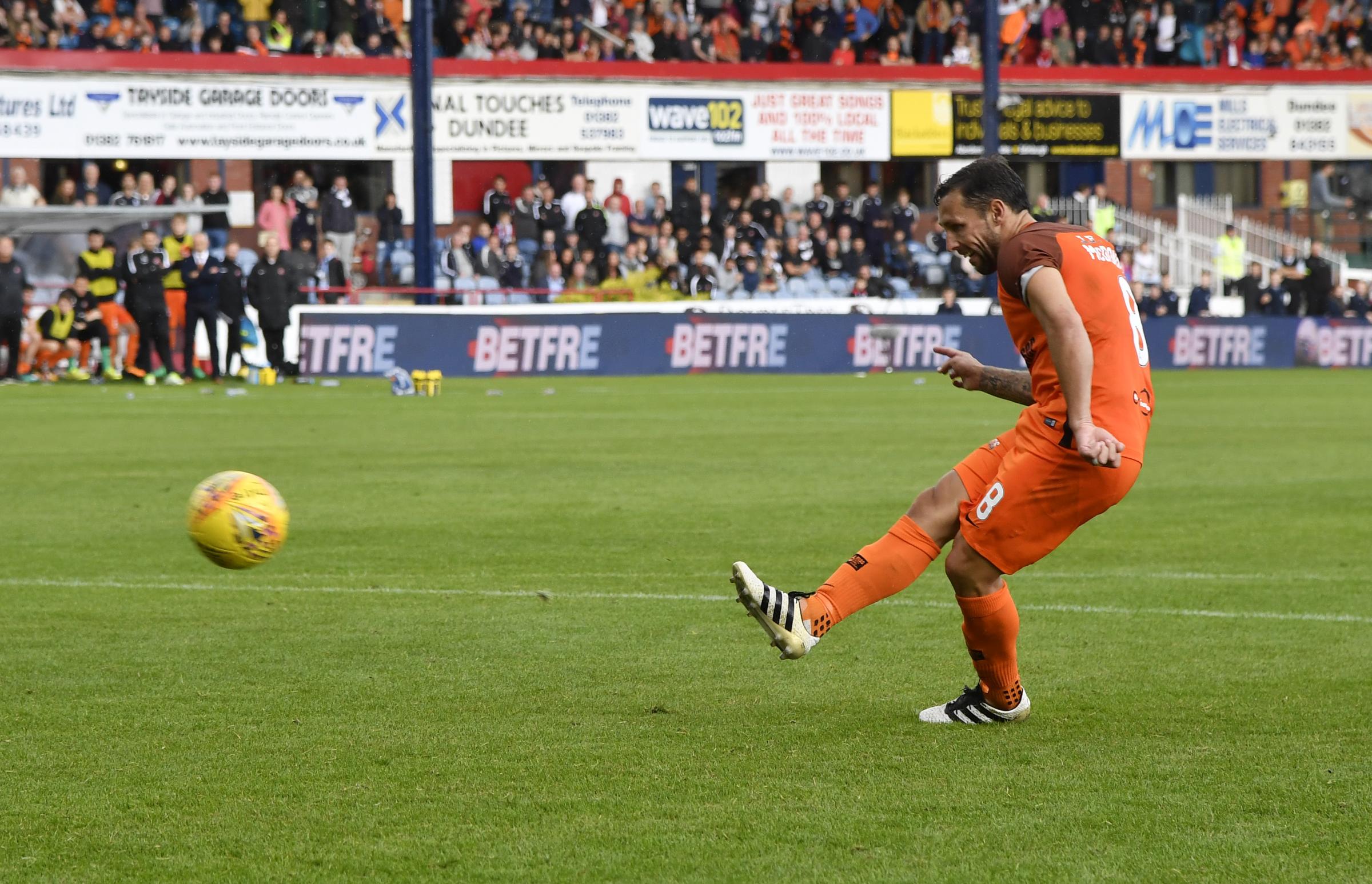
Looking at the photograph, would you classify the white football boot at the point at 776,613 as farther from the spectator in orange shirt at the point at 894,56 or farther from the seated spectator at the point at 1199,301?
the spectator in orange shirt at the point at 894,56

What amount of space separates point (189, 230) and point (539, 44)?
9.55 m

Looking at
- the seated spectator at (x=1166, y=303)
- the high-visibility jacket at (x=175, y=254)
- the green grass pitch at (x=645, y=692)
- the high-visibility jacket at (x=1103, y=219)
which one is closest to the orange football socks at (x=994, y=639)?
the green grass pitch at (x=645, y=692)

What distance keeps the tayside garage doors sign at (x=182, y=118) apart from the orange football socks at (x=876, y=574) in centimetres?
3120

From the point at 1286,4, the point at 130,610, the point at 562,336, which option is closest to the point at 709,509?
the point at 130,610

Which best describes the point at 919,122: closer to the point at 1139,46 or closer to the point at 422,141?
the point at 1139,46

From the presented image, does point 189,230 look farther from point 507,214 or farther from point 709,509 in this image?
point 709,509

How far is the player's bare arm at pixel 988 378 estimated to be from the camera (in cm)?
586

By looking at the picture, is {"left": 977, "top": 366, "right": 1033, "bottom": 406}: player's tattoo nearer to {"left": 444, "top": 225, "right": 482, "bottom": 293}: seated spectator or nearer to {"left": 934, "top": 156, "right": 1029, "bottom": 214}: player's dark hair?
{"left": 934, "top": 156, "right": 1029, "bottom": 214}: player's dark hair

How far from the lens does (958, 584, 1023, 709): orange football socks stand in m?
5.51

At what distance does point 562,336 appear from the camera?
2669 cm

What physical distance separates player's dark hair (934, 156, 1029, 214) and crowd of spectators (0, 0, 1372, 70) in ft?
96.2

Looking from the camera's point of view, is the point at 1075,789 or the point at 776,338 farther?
the point at 776,338

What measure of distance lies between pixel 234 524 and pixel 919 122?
3508cm

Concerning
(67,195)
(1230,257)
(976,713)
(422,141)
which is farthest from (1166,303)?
(976,713)
